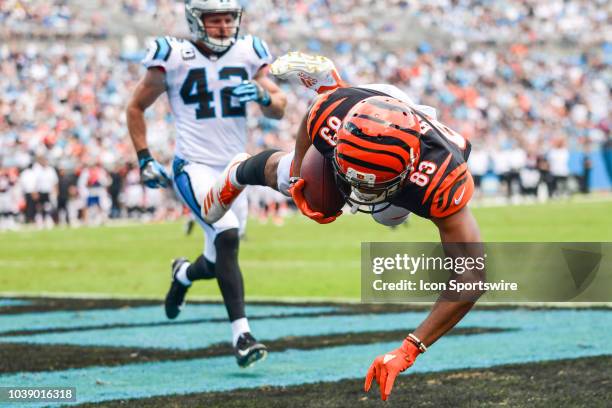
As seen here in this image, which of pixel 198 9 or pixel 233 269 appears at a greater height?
pixel 198 9

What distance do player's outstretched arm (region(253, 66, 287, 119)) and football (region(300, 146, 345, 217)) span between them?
6.81 ft

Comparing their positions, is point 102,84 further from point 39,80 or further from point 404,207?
point 404,207

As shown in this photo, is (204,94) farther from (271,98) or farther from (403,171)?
(403,171)

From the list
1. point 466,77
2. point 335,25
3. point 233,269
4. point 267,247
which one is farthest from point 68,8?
point 233,269

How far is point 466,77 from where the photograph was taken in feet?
120

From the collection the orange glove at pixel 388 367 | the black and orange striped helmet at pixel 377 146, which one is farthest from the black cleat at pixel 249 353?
the orange glove at pixel 388 367

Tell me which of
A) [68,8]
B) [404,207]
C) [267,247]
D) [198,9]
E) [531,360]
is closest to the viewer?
[404,207]

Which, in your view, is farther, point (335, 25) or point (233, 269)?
point (335, 25)

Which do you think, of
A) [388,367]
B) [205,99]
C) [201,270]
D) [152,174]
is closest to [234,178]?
[152,174]

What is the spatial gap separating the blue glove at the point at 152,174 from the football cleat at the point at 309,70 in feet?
5.35

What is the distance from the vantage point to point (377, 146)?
3.96m

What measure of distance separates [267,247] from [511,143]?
62.4 feet

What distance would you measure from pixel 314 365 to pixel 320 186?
1691 millimetres

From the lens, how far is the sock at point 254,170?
5.30 m
